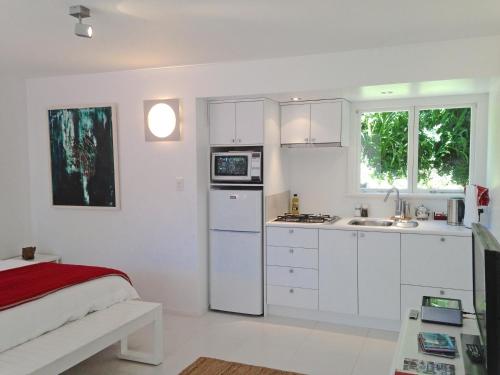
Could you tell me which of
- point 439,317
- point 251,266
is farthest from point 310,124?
point 439,317

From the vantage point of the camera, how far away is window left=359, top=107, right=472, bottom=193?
4.17 meters

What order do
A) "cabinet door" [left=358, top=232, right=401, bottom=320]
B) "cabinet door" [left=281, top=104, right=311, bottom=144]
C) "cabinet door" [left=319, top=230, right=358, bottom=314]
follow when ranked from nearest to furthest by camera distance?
"cabinet door" [left=358, top=232, right=401, bottom=320]
"cabinet door" [left=319, top=230, right=358, bottom=314]
"cabinet door" [left=281, top=104, right=311, bottom=144]

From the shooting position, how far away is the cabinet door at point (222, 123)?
418 cm

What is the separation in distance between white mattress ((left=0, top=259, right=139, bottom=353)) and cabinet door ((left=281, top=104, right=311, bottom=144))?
2.07 metres

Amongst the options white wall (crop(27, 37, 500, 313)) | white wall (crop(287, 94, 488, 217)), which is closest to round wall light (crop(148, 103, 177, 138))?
white wall (crop(27, 37, 500, 313))

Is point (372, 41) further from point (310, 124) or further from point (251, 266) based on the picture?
point (251, 266)

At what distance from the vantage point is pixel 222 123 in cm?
423

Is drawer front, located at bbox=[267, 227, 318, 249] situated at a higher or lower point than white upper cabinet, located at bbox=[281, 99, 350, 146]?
lower

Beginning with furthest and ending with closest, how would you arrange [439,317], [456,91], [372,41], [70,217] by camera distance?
[70,217]
[456,91]
[372,41]
[439,317]

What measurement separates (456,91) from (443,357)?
281 cm

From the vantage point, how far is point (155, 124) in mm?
4219

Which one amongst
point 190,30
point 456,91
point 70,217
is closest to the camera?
point 190,30

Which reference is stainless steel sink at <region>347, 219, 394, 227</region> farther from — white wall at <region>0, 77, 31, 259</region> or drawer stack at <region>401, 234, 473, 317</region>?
white wall at <region>0, 77, 31, 259</region>

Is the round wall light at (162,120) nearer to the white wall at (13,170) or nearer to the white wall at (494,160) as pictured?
the white wall at (13,170)
